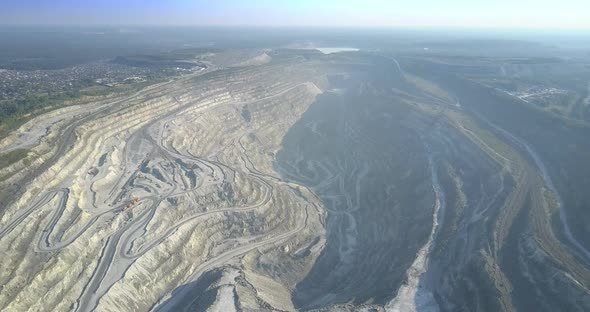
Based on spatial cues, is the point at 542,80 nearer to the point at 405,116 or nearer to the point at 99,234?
the point at 405,116

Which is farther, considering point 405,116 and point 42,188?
point 405,116

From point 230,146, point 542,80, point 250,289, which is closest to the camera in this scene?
point 250,289

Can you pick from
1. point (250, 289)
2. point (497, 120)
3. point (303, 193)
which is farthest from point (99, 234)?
point (497, 120)

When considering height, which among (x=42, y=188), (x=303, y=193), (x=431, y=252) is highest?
(x=42, y=188)

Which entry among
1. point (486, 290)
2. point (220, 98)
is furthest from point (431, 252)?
point (220, 98)

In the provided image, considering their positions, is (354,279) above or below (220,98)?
below

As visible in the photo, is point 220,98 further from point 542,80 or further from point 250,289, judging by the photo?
point 542,80

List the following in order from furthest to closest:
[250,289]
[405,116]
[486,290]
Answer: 1. [405,116]
2. [250,289]
3. [486,290]
